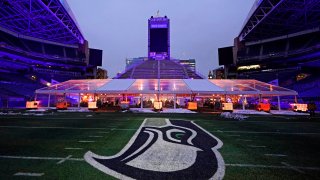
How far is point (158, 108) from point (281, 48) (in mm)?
58362

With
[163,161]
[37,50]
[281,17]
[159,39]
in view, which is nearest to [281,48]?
[281,17]

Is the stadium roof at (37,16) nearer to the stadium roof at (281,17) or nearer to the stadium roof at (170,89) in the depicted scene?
the stadium roof at (170,89)

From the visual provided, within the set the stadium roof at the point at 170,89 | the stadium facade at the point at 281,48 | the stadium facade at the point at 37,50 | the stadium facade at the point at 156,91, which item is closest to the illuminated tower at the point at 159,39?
the stadium facade at the point at 37,50

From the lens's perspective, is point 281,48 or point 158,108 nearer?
point 158,108

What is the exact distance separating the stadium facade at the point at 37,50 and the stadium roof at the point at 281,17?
1666 inches

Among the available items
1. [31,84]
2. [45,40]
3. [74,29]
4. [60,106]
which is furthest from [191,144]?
[45,40]

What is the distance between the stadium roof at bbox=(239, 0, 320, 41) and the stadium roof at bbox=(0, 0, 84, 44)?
4230cm

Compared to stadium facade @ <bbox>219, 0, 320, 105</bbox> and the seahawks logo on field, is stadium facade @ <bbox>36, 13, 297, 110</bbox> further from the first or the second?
the seahawks logo on field

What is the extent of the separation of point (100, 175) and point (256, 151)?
204 inches

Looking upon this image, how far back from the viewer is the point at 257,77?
6675 centimetres

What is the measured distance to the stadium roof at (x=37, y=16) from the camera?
39.0 m

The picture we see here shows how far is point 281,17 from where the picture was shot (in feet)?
160

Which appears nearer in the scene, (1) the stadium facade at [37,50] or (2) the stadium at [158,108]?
(2) the stadium at [158,108]

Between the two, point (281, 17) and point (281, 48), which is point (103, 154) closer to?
point (281, 17)
